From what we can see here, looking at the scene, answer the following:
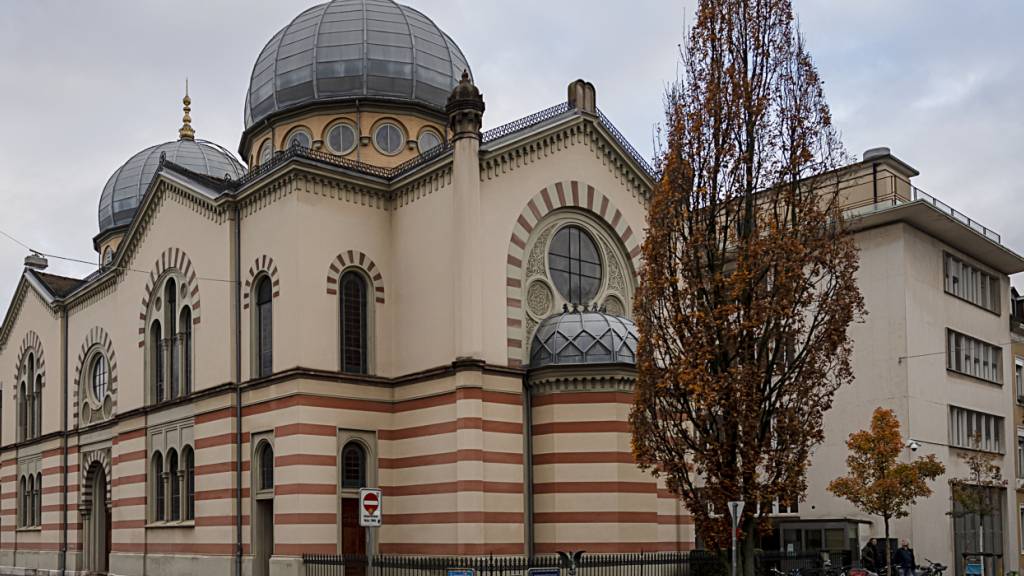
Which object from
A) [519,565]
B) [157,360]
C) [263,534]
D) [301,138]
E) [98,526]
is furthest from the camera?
[98,526]

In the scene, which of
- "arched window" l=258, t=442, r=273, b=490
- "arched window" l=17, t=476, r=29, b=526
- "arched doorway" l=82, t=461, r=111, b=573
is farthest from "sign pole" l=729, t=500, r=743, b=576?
"arched window" l=17, t=476, r=29, b=526

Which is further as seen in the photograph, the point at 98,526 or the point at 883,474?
the point at 98,526

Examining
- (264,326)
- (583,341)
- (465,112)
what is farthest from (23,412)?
(583,341)

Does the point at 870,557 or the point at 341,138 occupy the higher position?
the point at 341,138

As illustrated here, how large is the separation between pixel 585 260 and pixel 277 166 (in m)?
8.88

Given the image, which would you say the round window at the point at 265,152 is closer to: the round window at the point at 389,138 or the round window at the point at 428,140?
the round window at the point at 389,138

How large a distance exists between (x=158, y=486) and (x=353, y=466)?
8661 millimetres

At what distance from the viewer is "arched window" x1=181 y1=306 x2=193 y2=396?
108 feet

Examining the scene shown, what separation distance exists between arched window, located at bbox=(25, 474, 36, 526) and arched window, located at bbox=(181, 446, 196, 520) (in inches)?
607

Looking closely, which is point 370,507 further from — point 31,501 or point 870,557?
point 31,501

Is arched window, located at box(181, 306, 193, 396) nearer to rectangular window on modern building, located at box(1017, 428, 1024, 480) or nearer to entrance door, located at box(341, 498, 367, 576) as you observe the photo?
entrance door, located at box(341, 498, 367, 576)

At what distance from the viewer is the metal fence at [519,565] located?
85.3 ft

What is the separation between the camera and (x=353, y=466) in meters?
29.1

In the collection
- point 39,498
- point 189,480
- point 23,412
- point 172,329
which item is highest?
point 172,329
